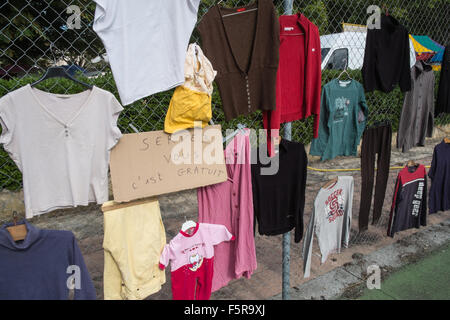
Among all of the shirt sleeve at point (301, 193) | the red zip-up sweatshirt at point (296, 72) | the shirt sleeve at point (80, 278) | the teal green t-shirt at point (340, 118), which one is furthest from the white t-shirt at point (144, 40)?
the teal green t-shirt at point (340, 118)

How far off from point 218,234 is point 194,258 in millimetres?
220

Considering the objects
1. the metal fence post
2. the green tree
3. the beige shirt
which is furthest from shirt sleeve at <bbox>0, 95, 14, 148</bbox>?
the metal fence post

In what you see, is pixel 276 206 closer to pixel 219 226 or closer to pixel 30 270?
pixel 219 226

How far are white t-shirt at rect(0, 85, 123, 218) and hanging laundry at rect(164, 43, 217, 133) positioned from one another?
0.31 meters

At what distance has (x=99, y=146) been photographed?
1.54 meters

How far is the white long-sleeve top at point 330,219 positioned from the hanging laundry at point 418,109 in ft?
3.54

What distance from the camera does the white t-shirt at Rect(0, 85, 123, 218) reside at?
1.36 metres

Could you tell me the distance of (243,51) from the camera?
1875 millimetres

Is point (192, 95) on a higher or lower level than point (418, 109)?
higher

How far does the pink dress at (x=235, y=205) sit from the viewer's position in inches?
78.9

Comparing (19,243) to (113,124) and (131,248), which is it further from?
(113,124)

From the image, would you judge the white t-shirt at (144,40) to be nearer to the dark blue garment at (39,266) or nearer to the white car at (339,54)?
the dark blue garment at (39,266)

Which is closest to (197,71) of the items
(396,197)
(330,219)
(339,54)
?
(330,219)
